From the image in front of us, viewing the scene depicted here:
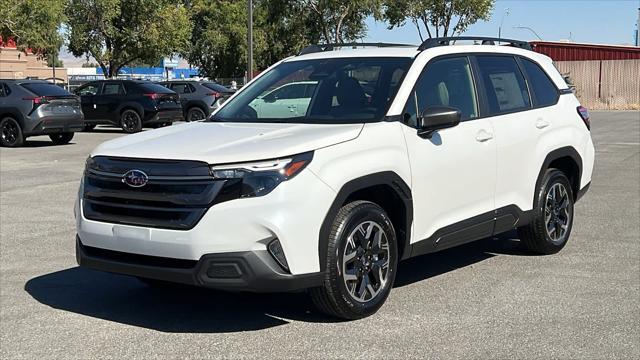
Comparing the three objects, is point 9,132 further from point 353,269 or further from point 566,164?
point 353,269

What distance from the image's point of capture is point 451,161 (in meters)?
5.64

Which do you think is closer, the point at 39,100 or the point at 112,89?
the point at 39,100

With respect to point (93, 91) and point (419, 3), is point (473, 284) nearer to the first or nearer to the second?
point (93, 91)

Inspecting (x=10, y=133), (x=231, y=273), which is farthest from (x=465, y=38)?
(x=10, y=133)

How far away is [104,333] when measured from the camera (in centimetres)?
490

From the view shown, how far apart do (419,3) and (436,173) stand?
52872mm

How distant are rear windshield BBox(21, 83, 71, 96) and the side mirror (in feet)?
48.9

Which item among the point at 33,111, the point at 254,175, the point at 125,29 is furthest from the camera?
the point at 125,29

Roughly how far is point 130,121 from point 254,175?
19.1m

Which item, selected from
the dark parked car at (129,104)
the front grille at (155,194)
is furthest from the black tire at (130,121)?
the front grille at (155,194)

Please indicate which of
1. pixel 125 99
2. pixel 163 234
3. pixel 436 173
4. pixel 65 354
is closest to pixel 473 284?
pixel 436 173

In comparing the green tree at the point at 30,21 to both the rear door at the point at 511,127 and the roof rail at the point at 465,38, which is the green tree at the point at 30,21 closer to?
the roof rail at the point at 465,38

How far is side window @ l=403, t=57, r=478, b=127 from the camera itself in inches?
221

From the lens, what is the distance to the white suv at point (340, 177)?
448cm
